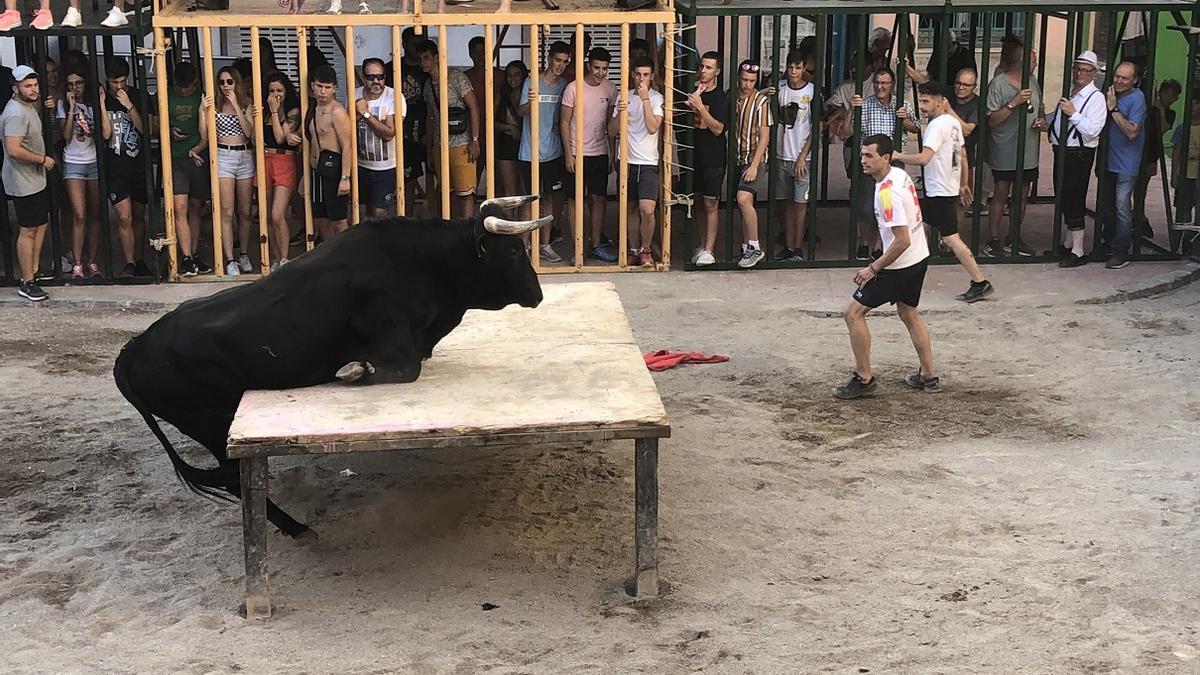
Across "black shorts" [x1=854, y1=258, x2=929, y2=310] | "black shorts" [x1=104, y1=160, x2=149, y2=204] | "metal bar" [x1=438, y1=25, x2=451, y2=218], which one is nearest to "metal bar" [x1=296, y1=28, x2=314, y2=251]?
"metal bar" [x1=438, y1=25, x2=451, y2=218]

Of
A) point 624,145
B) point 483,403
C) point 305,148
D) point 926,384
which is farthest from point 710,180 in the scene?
point 483,403

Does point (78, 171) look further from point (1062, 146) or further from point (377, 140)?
point (1062, 146)

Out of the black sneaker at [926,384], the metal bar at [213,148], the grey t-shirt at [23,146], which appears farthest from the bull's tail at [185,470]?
the metal bar at [213,148]

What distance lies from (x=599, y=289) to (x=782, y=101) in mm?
4632

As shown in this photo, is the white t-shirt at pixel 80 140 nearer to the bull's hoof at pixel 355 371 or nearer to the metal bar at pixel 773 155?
the metal bar at pixel 773 155

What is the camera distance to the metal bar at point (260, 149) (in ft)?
39.3

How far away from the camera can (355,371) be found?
6668 millimetres

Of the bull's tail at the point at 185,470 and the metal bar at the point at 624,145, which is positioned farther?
the metal bar at the point at 624,145

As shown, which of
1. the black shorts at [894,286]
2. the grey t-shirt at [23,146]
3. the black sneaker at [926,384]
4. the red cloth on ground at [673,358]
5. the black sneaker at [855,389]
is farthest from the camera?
the grey t-shirt at [23,146]

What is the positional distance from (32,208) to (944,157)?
7.12 metres

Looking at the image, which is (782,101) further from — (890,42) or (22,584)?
(22,584)

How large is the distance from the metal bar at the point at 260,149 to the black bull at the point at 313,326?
5.49 m

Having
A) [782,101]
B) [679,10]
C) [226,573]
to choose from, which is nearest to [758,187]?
[782,101]

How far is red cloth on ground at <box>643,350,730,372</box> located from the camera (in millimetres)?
10000
